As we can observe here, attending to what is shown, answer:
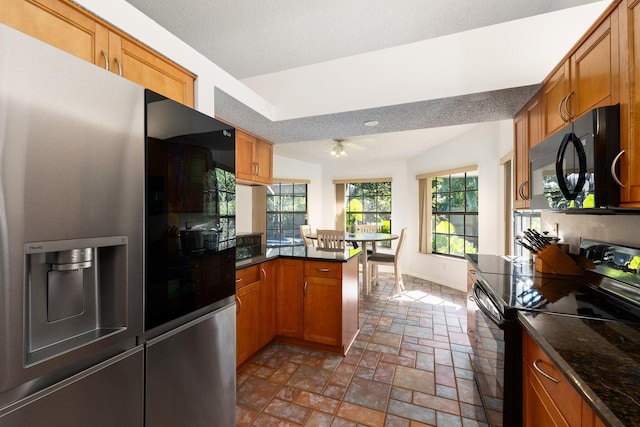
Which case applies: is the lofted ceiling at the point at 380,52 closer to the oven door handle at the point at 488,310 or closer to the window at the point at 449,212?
the oven door handle at the point at 488,310

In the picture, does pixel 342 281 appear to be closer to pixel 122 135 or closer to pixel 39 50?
pixel 122 135

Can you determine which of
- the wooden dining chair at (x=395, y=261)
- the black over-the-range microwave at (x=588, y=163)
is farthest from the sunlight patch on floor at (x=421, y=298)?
the black over-the-range microwave at (x=588, y=163)

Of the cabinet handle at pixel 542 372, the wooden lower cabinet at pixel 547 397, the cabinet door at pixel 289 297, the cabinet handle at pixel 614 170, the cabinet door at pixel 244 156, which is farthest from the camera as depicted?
the cabinet door at pixel 244 156

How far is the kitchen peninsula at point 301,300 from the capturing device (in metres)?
2.46

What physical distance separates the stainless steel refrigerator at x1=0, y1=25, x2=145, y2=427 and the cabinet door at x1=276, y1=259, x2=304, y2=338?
68.2 inches

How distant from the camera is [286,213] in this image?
251 inches

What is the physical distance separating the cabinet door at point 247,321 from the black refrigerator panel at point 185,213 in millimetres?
840

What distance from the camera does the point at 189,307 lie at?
1.20 m

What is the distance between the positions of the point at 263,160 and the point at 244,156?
0.36 metres

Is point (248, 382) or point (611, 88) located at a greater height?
point (611, 88)

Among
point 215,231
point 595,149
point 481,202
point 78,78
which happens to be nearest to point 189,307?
point 215,231

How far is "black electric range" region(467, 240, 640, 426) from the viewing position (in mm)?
1295

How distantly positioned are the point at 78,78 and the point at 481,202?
15.2 feet

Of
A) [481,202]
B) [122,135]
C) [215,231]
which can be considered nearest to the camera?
[122,135]
